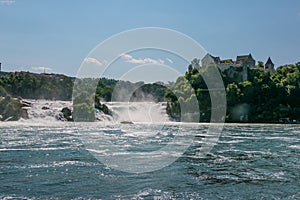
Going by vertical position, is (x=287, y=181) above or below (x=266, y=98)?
below

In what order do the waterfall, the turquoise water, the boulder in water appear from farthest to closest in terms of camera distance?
1. the waterfall
2. the boulder in water
3. the turquoise water

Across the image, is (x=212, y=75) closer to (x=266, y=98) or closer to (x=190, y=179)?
(x=266, y=98)

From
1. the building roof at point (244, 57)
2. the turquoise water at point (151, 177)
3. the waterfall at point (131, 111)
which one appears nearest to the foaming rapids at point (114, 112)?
the waterfall at point (131, 111)

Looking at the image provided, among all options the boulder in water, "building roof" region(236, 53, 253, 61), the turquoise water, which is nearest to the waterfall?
the boulder in water

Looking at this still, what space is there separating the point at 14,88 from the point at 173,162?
277 ft

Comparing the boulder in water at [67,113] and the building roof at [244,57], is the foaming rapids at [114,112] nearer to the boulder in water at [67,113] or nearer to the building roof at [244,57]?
the boulder in water at [67,113]

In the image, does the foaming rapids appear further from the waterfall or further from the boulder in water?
the boulder in water

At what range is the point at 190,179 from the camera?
1355cm

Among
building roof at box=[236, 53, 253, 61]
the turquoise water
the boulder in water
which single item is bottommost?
the turquoise water

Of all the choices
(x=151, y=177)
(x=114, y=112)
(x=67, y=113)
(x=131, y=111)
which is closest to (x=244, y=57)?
(x=131, y=111)

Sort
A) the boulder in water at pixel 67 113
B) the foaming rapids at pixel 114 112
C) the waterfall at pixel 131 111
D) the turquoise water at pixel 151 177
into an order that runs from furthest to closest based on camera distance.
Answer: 1. the waterfall at pixel 131 111
2. the boulder in water at pixel 67 113
3. the foaming rapids at pixel 114 112
4. the turquoise water at pixel 151 177

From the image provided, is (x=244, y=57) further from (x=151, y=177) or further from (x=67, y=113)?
(x=151, y=177)

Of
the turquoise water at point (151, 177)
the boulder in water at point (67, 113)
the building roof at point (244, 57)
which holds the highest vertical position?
the building roof at point (244, 57)

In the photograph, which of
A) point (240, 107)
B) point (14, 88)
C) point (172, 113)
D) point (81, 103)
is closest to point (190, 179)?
point (81, 103)
